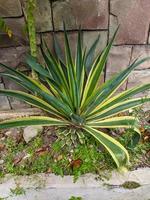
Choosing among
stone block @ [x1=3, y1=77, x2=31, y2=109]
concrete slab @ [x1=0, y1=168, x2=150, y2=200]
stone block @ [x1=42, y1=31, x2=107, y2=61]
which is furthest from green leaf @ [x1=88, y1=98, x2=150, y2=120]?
stone block @ [x1=3, y1=77, x2=31, y2=109]

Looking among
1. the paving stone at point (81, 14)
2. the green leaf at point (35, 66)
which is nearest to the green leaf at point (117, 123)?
the green leaf at point (35, 66)

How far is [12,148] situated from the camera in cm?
174

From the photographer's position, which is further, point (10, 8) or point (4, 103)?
point (4, 103)

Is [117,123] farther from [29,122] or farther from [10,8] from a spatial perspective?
[10,8]

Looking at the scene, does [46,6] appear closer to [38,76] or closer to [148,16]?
[38,76]

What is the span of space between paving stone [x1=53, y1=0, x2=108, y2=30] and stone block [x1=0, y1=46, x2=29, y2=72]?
11.2 inches

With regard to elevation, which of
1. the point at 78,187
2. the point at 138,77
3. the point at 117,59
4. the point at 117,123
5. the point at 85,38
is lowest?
the point at 78,187

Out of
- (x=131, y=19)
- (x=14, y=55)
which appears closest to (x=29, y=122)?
(x=14, y=55)

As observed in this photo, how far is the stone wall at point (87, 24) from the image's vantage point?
169 cm

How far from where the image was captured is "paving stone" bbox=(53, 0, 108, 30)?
1.69 meters

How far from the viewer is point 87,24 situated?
5.79 ft

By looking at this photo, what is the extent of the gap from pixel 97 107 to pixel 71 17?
59 cm

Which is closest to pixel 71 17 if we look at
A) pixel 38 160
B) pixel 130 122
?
pixel 130 122

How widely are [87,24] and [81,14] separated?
8 cm
